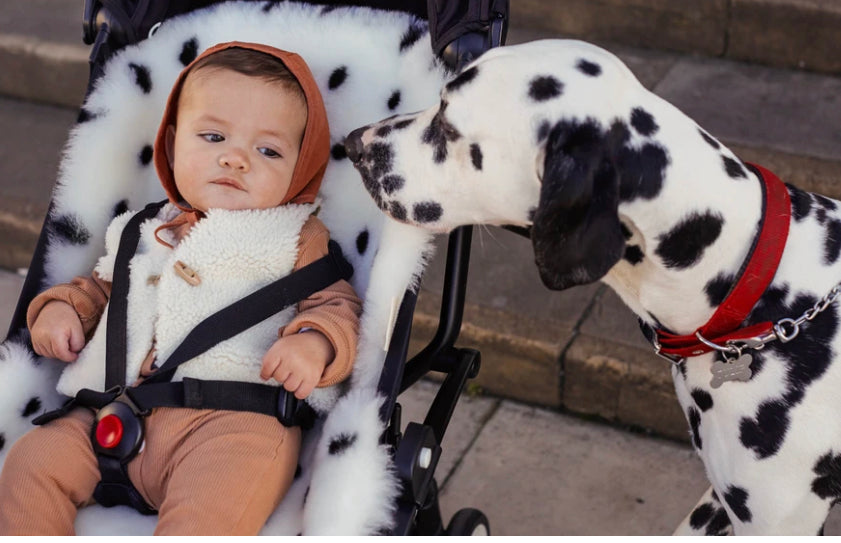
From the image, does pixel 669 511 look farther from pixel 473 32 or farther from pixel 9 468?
pixel 9 468

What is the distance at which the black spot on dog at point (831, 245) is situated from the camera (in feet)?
7.07

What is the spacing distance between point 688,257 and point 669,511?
139 cm

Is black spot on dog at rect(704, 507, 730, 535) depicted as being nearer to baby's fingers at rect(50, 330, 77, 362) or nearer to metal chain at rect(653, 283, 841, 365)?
metal chain at rect(653, 283, 841, 365)

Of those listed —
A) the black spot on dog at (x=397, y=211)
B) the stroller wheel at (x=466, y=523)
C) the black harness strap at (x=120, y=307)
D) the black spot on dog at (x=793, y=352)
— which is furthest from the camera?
the stroller wheel at (x=466, y=523)

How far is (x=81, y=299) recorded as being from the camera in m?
2.52

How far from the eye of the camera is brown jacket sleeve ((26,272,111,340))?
8.22ft

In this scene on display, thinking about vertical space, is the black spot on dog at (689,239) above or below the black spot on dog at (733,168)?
below

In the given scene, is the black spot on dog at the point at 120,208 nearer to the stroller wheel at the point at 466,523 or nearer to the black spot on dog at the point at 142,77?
the black spot on dog at the point at 142,77

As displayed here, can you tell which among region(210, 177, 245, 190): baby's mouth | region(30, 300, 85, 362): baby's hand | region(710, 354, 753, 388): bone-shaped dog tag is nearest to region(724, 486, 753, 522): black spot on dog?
region(710, 354, 753, 388): bone-shaped dog tag

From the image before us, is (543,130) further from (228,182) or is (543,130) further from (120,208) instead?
(120,208)

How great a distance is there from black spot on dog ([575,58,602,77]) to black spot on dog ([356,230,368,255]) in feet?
2.63

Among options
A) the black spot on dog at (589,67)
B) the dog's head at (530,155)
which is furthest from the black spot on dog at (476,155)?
the black spot on dog at (589,67)

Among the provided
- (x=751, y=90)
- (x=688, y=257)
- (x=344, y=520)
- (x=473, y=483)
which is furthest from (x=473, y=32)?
(x=751, y=90)

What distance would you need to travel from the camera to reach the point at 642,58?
447 centimetres
